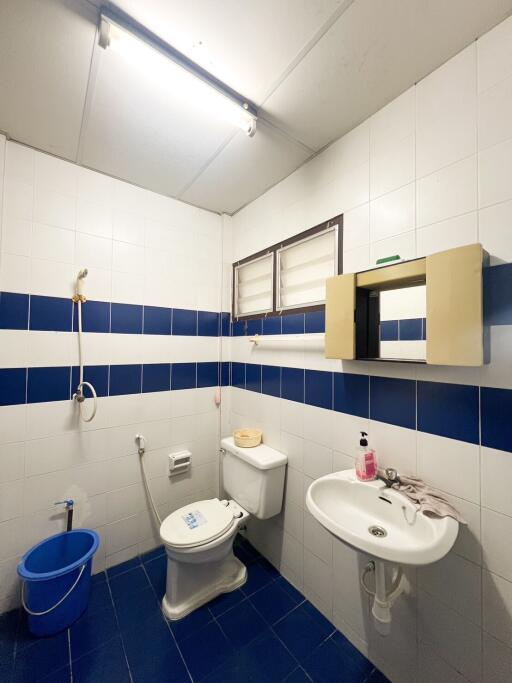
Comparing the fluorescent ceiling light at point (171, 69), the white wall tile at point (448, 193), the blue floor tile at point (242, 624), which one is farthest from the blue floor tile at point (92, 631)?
the fluorescent ceiling light at point (171, 69)

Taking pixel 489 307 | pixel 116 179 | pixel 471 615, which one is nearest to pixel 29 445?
pixel 116 179

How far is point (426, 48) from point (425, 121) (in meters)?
0.21

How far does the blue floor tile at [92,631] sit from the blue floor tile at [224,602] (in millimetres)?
479

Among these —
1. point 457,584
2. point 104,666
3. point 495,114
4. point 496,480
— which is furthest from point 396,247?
point 104,666

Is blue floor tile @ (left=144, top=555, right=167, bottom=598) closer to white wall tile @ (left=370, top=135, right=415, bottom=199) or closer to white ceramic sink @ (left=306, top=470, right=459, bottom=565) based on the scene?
white ceramic sink @ (left=306, top=470, right=459, bottom=565)

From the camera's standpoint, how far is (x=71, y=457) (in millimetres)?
1580

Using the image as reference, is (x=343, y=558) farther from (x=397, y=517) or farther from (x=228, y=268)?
(x=228, y=268)

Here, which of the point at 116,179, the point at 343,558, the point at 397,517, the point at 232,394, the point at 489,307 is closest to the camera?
the point at 489,307

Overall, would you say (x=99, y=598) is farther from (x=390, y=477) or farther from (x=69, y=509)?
(x=390, y=477)

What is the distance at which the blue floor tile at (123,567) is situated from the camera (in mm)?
1669

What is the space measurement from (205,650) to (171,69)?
249 centimetres

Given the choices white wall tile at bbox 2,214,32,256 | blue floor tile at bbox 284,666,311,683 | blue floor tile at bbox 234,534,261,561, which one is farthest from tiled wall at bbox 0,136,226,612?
blue floor tile at bbox 284,666,311,683

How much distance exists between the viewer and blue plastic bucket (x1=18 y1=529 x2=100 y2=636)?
127 centimetres

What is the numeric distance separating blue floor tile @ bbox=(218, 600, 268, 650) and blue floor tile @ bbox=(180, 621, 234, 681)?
0.03 meters
